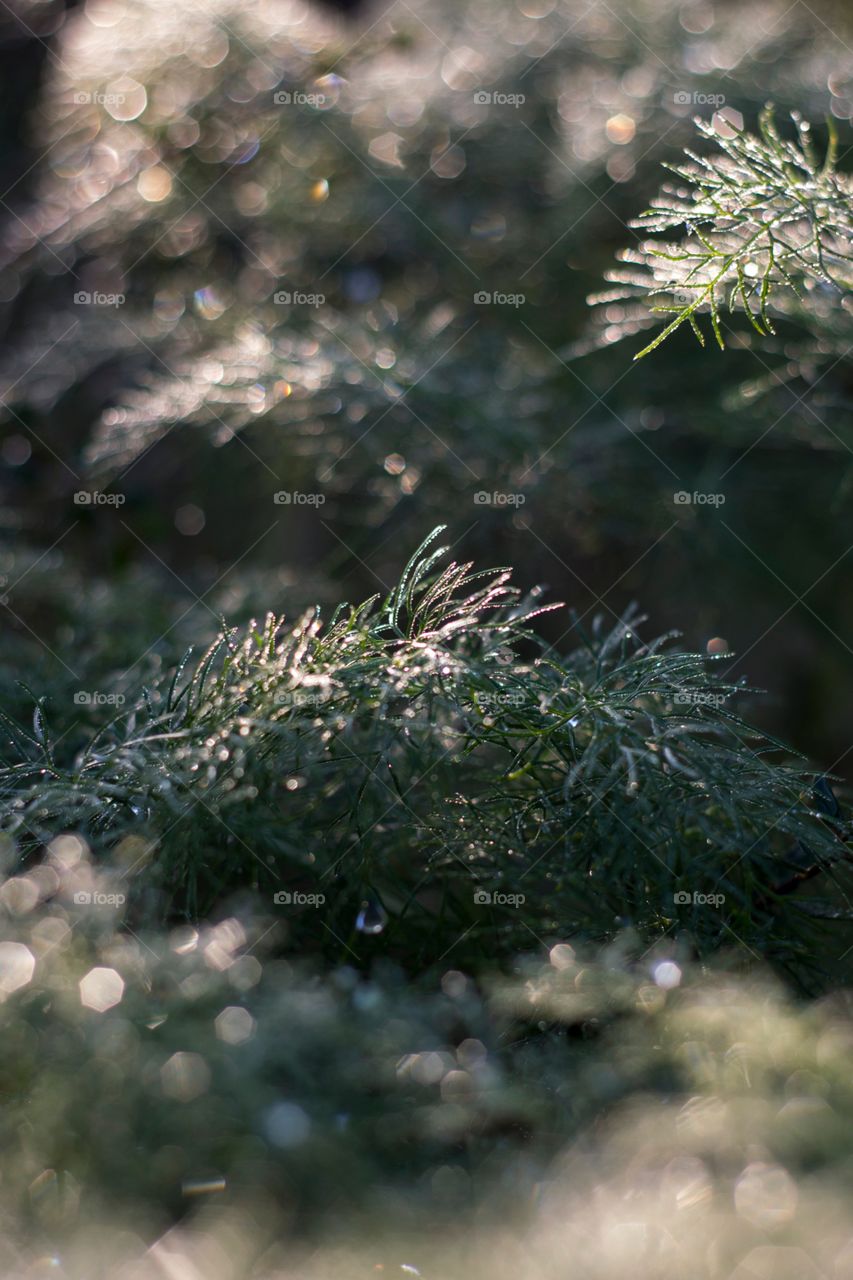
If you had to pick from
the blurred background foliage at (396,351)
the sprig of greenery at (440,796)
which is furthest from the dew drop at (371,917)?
the blurred background foliage at (396,351)

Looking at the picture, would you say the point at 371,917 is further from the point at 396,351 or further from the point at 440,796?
the point at 396,351

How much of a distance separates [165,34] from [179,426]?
51cm

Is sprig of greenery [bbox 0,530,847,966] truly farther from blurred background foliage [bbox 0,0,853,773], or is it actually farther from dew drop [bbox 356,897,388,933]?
blurred background foliage [bbox 0,0,853,773]

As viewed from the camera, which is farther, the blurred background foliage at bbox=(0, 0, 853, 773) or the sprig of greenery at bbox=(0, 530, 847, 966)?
the blurred background foliage at bbox=(0, 0, 853, 773)

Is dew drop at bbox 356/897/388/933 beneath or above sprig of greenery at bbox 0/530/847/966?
beneath

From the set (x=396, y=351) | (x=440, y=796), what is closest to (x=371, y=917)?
(x=440, y=796)

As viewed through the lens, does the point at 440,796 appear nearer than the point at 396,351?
Yes

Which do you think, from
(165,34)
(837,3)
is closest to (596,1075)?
(165,34)

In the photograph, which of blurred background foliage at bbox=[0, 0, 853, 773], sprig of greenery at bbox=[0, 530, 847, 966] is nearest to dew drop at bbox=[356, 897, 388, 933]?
sprig of greenery at bbox=[0, 530, 847, 966]

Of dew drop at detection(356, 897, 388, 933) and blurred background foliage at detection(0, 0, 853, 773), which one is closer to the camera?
dew drop at detection(356, 897, 388, 933)

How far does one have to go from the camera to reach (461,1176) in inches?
11.7

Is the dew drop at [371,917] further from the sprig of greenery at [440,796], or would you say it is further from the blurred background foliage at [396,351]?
the blurred background foliage at [396,351]

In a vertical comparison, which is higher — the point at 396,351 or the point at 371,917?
the point at 396,351

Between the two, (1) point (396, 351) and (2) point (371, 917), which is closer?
(2) point (371, 917)
